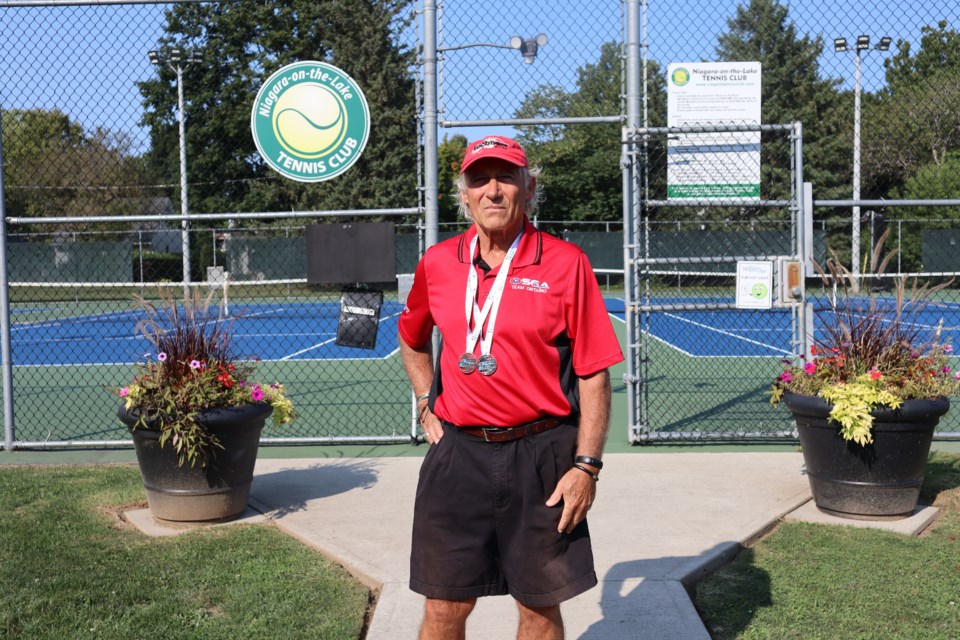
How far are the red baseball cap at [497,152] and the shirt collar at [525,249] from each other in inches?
9.2

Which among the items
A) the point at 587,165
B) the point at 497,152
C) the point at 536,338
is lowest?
the point at 536,338

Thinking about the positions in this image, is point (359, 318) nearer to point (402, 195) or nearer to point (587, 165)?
point (402, 195)

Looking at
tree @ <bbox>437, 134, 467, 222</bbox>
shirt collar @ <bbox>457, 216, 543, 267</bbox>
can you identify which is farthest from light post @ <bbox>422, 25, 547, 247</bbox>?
tree @ <bbox>437, 134, 467, 222</bbox>

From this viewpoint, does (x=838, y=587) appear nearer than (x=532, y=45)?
Yes

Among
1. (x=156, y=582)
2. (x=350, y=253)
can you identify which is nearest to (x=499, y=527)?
(x=156, y=582)

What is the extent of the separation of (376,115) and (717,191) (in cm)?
2136

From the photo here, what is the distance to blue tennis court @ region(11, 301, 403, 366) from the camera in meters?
15.9

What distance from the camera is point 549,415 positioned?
132 inches

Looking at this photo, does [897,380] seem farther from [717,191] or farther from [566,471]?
[566,471]

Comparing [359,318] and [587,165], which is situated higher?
[587,165]

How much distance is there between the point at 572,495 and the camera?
129 inches

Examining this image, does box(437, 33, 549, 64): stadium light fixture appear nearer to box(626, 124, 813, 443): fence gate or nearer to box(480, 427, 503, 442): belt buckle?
box(626, 124, 813, 443): fence gate

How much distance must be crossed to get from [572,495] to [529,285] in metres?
0.71

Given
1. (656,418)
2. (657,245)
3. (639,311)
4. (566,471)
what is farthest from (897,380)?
(657,245)
